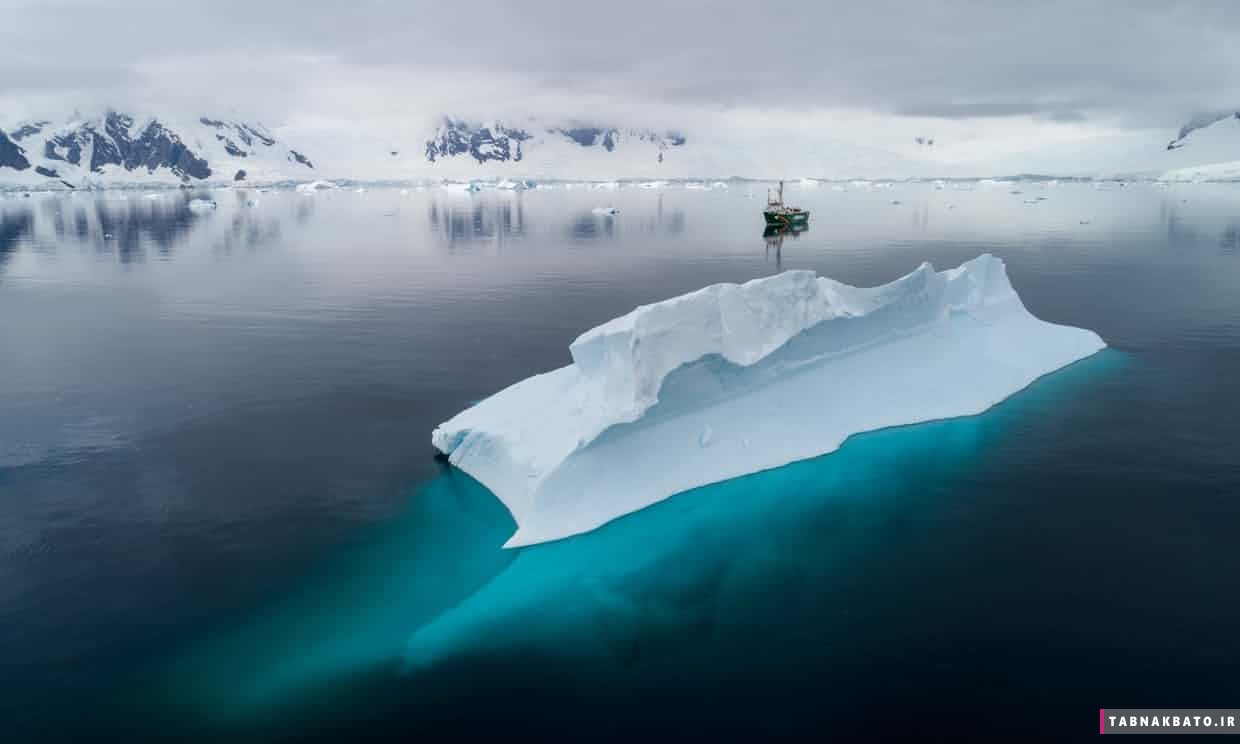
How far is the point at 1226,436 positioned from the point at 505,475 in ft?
63.6

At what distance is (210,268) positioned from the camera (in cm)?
5275

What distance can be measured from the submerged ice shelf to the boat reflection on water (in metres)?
35.1

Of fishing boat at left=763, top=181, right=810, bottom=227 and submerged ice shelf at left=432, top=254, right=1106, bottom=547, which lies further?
fishing boat at left=763, top=181, right=810, bottom=227

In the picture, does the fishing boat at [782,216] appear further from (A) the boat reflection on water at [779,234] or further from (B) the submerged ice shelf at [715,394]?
(B) the submerged ice shelf at [715,394]

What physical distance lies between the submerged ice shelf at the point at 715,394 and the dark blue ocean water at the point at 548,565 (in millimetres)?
789

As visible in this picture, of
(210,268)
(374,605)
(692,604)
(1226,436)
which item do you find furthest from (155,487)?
(210,268)

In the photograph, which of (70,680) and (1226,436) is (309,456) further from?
(1226,436)

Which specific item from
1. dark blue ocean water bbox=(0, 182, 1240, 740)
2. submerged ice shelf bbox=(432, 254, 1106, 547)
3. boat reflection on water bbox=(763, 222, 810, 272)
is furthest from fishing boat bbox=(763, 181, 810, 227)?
submerged ice shelf bbox=(432, 254, 1106, 547)

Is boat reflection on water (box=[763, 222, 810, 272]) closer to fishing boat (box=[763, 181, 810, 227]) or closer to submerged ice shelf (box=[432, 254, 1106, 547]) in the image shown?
fishing boat (box=[763, 181, 810, 227])

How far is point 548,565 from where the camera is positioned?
1525cm

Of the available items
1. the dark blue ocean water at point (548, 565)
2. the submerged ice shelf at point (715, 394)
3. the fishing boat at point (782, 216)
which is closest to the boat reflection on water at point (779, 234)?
the fishing boat at point (782, 216)

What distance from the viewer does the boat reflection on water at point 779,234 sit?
6306 cm

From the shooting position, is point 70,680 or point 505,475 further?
point 505,475

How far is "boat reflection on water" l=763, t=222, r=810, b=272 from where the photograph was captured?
63.1m
